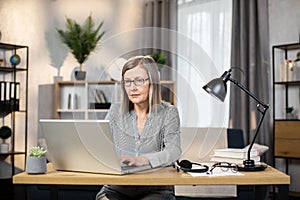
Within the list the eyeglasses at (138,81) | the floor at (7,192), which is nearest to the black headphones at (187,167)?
the eyeglasses at (138,81)

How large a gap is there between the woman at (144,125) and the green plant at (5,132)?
316 cm

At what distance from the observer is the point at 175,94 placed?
8.29ft

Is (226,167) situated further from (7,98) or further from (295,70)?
(7,98)

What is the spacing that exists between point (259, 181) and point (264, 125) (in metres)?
3.11

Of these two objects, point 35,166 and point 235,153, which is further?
point 235,153

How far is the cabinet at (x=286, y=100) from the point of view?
14.6ft

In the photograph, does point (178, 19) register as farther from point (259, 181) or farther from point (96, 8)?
point (259, 181)

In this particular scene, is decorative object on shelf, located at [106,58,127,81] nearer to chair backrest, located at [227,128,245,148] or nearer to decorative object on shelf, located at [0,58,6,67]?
chair backrest, located at [227,128,245,148]

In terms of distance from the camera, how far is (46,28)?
18.0ft

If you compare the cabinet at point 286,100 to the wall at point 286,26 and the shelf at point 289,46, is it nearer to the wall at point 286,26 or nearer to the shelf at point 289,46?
the shelf at point 289,46

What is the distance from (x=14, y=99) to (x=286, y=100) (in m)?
2.86

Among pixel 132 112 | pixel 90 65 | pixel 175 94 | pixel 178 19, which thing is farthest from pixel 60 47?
pixel 132 112

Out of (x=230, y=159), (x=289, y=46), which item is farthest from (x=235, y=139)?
(x=230, y=159)

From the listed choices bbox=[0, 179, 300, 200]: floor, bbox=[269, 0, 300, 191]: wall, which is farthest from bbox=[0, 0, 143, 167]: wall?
bbox=[269, 0, 300, 191]: wall
